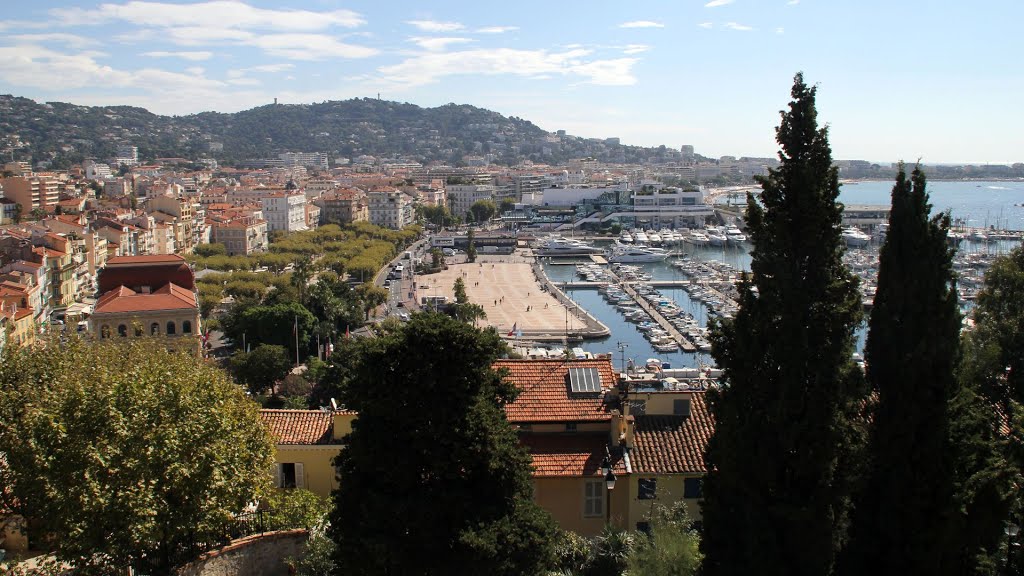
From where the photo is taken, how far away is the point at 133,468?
255 inches

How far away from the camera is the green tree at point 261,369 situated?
2111cm

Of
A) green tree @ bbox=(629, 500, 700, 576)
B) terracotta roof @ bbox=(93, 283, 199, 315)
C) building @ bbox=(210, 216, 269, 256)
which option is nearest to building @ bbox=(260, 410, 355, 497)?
green tree @ bbox=(629, 500, 700, 576)

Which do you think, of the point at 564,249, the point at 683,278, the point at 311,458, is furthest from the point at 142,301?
the point at 564,249

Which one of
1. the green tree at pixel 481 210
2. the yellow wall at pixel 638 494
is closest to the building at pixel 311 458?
the yellow wall at pixel 638 494

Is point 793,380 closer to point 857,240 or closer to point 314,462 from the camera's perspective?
point 314,462

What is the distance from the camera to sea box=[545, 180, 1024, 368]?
30625mm

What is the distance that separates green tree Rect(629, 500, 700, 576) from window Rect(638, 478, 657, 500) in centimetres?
139

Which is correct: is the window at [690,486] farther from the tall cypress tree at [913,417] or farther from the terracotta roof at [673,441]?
the tall cypress tree at [913,417]

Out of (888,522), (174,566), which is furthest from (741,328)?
(174,566)

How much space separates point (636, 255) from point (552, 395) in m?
48.9

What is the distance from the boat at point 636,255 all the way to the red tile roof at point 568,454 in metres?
48.6

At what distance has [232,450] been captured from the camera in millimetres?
7137

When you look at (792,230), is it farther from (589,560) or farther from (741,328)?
(589,560)

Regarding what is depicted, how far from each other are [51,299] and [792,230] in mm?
29196
